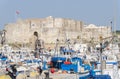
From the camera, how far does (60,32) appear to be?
138 ft

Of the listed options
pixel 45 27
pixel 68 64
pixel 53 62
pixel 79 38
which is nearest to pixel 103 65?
pixel 68 64

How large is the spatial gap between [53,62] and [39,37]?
24.6 metres

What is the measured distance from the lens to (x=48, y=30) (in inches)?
1704

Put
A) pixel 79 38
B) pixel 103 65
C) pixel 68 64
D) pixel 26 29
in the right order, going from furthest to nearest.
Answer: pixel 26 29
pixel 79 38
pixel 68 64
pixel 103 65

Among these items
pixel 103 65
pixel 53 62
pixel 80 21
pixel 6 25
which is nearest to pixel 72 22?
pixel 80 21

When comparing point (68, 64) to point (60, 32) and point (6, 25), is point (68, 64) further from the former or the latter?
point (6, 25)

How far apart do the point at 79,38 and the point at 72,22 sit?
4.32 meters

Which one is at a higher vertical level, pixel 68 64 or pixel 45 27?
pixel 45 27

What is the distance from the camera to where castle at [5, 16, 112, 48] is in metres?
42.2

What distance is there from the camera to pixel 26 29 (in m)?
43.3

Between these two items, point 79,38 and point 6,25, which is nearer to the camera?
point 79,38

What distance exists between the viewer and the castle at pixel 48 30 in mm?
42250

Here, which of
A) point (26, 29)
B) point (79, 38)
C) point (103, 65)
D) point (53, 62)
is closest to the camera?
point (103, 65)

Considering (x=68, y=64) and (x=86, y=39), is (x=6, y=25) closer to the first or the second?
(x=86, y=39)
